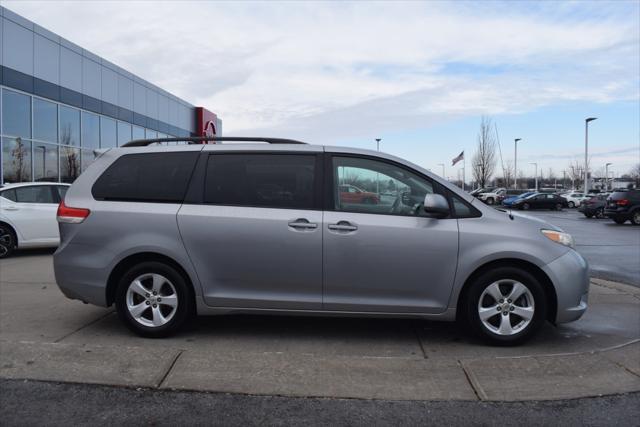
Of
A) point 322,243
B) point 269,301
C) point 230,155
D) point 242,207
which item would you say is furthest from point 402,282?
point 230,155

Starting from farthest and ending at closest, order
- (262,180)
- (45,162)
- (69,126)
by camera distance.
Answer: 1. (69,126)
2. (45,162)
3. (262,180)

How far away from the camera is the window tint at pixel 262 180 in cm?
466

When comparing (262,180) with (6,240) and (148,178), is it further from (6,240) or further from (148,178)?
(6,240)

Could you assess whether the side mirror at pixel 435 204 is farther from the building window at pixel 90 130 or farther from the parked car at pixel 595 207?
the parked car at pixel 595 207

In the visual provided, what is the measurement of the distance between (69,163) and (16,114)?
358 cm

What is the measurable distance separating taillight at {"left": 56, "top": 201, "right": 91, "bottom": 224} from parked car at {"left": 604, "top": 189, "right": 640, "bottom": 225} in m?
22.8

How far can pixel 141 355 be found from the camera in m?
4.22

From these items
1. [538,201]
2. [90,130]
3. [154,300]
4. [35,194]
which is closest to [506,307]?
[154,300]

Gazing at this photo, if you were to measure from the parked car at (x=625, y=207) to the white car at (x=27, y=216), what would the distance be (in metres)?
21.5

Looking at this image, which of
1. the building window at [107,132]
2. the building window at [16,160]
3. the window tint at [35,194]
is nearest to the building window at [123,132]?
the building window at [107,132]

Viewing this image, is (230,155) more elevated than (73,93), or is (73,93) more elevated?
(73,93)

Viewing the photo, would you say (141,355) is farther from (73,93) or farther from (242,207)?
(73,93)

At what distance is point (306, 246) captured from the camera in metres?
4.51

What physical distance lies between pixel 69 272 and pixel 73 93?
1866cm
